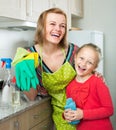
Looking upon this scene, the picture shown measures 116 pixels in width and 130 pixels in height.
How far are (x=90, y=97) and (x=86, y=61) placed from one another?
21cm

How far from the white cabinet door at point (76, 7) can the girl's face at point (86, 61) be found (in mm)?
1347

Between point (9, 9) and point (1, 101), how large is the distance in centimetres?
60

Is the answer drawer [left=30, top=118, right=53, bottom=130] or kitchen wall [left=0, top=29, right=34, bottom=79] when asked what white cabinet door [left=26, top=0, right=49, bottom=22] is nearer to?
kitchen wall [left=0, top=29, right=34, bottom=79]

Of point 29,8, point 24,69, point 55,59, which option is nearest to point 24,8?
point 29,8

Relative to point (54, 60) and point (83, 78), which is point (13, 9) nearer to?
point (54, 60)

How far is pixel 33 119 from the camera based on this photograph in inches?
59.2

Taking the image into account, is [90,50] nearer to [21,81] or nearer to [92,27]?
[21,81]

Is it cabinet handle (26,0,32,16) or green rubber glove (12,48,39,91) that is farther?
cabinet handle (26,0,32,16)

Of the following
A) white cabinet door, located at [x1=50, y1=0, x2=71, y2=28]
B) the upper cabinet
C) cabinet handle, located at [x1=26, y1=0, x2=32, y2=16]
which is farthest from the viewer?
white cabinet door, located at [x1=50, y1=0, x2=71, y2=28]

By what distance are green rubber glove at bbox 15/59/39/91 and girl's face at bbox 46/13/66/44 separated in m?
0.26

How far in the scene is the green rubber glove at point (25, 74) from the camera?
139 centimetres

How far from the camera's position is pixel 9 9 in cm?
159

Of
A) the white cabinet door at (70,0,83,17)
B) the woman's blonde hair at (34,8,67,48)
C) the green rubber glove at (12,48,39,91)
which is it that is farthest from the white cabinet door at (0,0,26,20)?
the white cabinet door at (70,0,83,17)

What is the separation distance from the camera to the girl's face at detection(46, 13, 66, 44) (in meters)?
1.57
